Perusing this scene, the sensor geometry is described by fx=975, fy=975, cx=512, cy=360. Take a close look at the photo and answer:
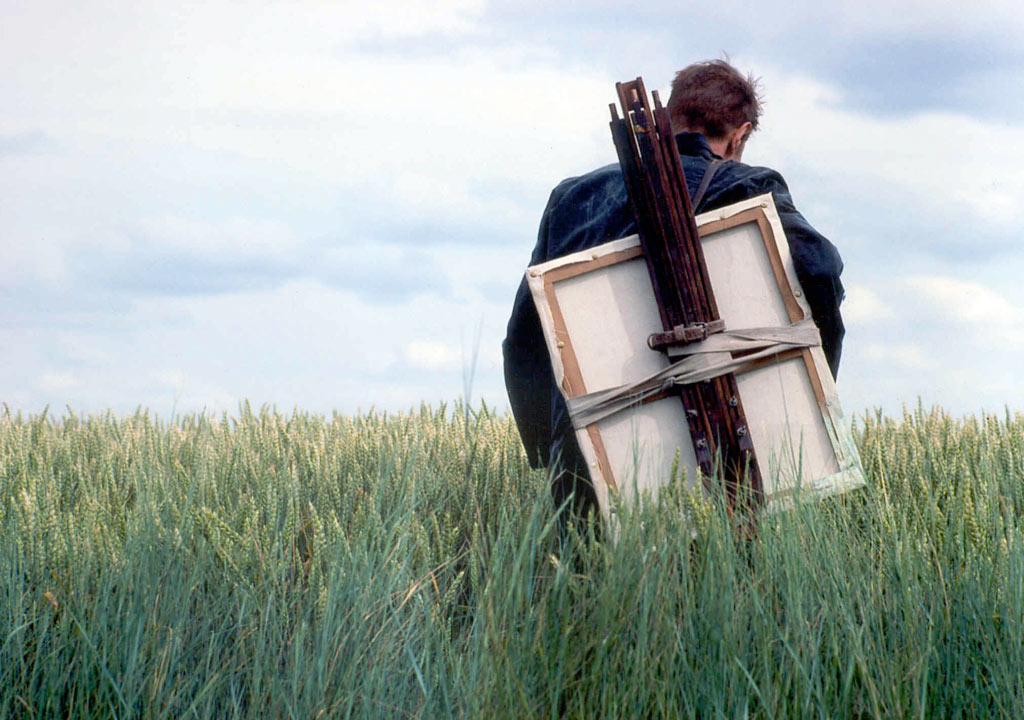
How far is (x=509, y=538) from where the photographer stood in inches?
84.4

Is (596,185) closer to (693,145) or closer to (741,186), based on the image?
(693,145)

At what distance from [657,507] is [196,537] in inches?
57.3

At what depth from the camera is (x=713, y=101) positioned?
11.1 ft

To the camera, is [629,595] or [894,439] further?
[894,439]

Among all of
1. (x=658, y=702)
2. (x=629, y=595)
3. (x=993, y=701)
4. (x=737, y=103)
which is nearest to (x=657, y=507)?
(x=629, y=595)

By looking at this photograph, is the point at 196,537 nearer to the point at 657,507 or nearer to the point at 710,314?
the point at 657,507

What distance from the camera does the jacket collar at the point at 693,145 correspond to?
3.25 meters

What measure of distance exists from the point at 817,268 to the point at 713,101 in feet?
2.68

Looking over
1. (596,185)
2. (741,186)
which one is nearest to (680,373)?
(741,186)

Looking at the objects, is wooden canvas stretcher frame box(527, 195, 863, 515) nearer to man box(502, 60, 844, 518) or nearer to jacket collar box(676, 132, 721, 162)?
man box(502, 60, 844, 518)

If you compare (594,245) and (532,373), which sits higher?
(594,245)

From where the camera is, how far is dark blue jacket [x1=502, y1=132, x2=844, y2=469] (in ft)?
9.68

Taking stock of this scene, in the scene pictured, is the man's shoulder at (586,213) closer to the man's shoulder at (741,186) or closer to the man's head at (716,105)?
the man's shoulder at (741,186)

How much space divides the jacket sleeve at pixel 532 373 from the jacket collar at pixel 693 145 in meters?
0.46
